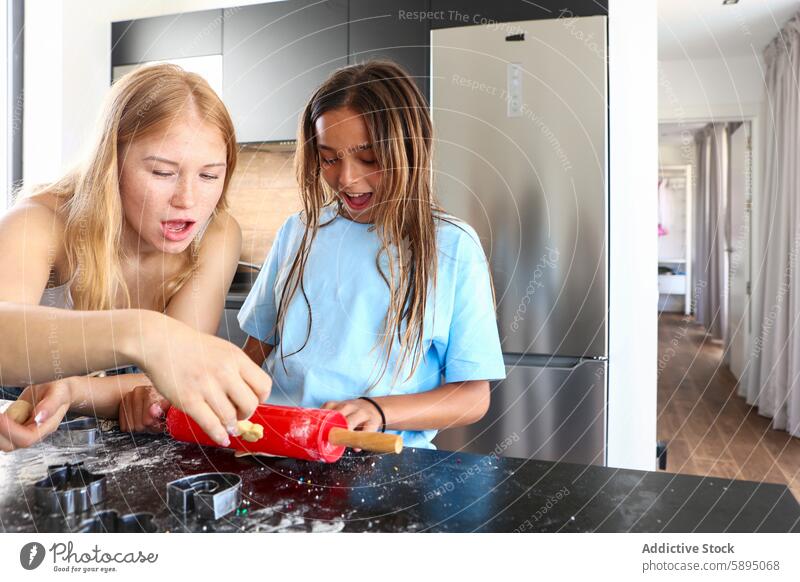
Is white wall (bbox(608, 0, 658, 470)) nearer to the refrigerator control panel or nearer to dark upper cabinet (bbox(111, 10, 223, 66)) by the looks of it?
the refrigerator control panel

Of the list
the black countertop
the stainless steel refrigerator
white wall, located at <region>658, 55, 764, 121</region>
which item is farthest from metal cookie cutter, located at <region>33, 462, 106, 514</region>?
white wall, located at <region>658, 55, 764, 121</region>

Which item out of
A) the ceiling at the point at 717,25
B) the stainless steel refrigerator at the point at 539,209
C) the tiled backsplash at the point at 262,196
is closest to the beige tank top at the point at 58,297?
the tiled backsplash at the point at 262,196

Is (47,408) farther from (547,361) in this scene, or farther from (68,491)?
(547,361)

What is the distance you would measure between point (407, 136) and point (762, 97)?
7.83ft

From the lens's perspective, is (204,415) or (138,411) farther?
(138,411)

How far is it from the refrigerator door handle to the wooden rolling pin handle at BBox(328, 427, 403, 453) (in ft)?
2.85

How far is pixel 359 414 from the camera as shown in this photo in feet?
1.91

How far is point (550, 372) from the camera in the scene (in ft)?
4.14

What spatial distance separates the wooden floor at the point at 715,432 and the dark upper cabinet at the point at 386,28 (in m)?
0.91

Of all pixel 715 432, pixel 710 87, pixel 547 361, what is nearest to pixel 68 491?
pixel 547 361

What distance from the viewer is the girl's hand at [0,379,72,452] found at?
48 cm

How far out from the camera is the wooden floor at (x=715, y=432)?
179 centimetres

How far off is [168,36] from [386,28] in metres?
0.50

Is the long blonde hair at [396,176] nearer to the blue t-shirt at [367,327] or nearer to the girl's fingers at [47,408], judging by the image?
the blue t-shirt at [367,327]
